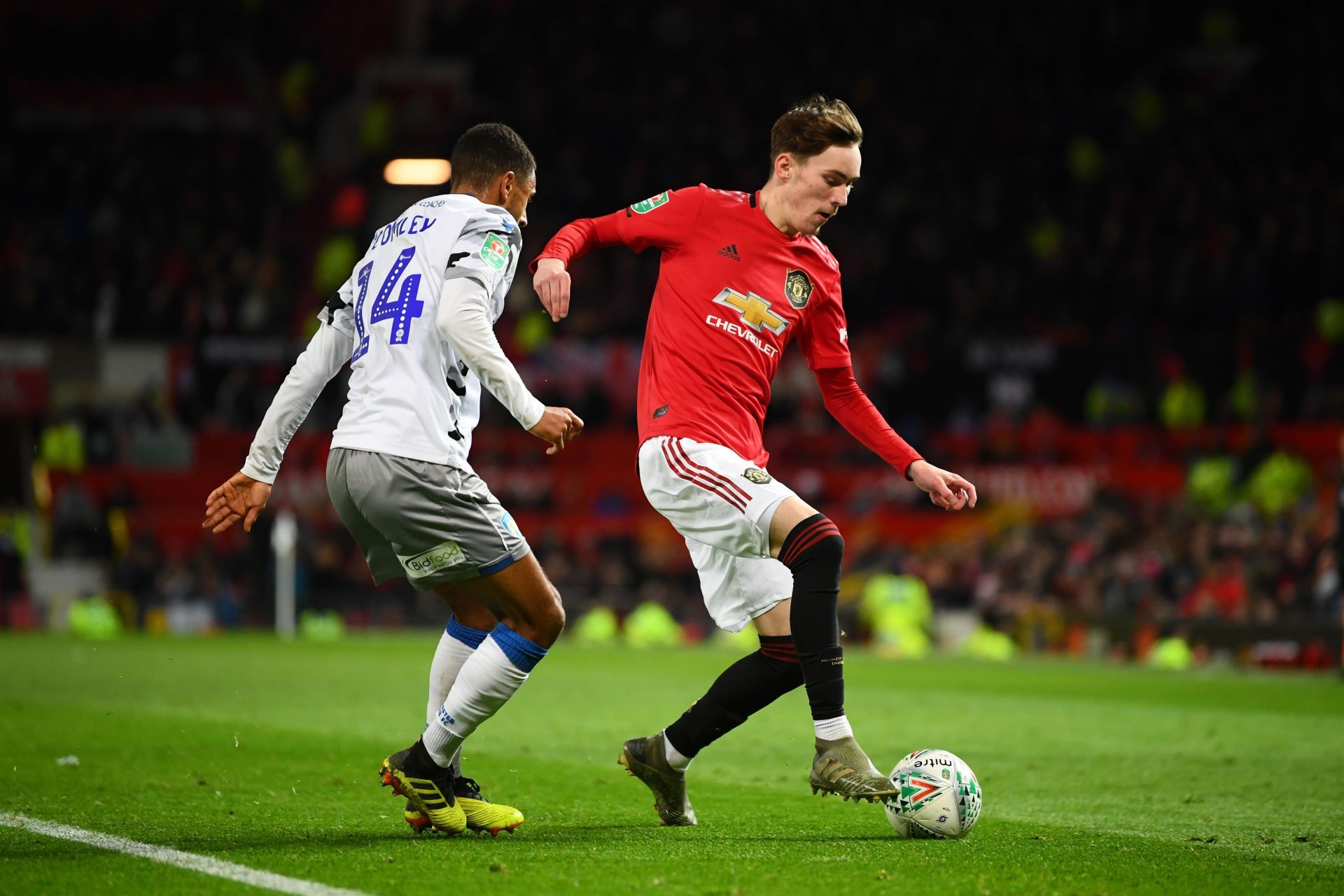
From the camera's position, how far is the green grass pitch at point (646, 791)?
15.7ft

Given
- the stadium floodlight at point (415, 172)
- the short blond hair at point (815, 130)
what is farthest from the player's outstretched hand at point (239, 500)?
the stadium floodlight at point (415, 172)

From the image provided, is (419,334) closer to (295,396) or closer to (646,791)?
(295,396)

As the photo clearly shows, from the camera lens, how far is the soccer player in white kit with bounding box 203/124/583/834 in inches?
212

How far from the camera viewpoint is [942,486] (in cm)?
590

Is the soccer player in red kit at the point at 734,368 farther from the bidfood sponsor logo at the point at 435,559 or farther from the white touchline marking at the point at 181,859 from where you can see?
the white touchline marking at the point at 181,859

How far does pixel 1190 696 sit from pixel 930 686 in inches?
85.8

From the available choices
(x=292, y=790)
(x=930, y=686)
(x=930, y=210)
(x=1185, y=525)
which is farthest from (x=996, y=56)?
(x=292, y=790)

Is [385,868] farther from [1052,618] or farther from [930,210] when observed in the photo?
Answer: [930,210]

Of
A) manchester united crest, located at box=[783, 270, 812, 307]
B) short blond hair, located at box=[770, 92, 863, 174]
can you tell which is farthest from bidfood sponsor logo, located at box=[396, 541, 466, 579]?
short blond hair, located at box=[770, 92, 863, 174]

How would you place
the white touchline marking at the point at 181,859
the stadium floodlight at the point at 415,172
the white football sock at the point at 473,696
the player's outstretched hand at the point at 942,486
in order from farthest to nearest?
the stadium floodlight at the point at 415,172 → the player's outstretched hand at the point at 942,486 → the white football sock at the point at 473,696 → the white touchline marking at the point at 181,859

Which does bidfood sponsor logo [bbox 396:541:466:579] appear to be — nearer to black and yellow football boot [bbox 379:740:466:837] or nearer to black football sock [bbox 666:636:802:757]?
black and yellow football boot [bbox 379:740:466:837]

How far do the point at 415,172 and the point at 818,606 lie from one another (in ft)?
79.3

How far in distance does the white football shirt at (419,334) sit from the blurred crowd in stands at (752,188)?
13.6 m

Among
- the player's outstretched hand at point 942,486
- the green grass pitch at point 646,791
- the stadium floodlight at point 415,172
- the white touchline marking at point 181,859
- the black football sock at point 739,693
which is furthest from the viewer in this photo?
the stadium floodlight at point 415,172
